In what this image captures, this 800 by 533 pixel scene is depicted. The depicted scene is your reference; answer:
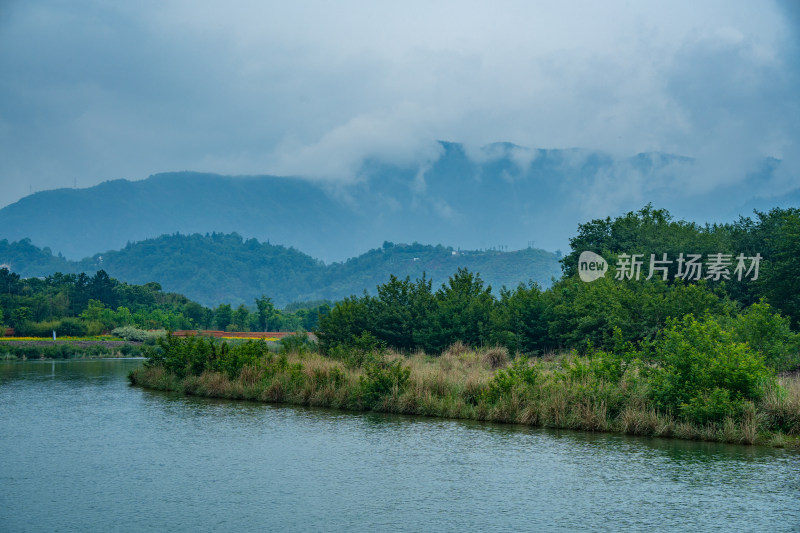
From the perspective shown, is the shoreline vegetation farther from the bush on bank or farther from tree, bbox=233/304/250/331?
tree, bbox=233/304/250/331

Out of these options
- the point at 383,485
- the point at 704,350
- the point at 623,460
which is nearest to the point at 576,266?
the point at 704,350

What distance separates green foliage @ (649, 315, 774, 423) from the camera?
19625 mm

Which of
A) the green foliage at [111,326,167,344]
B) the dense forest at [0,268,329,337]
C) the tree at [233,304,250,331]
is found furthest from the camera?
the tree at [233,304,250,331]

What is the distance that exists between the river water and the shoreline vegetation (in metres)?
0.79

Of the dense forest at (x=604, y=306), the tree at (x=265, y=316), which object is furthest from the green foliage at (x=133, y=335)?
the dense forest at (x=604, y=306)

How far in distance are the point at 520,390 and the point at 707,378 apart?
554 cm

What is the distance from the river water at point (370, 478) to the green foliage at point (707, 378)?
1.16 meters

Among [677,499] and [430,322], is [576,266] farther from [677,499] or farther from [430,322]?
[677,499]

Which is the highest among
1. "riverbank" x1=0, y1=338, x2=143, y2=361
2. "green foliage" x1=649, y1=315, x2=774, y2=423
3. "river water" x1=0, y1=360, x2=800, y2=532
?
"green foliage" x1=649, y1=315, x2=774, y2=423

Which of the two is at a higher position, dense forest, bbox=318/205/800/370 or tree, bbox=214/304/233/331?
dense forest, bbox=318/205/800/370

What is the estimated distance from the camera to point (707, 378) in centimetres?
2000

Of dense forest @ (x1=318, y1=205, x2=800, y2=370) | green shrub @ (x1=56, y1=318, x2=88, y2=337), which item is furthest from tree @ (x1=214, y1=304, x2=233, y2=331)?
dense forest @ (x1=318, y1=205, x2=800, y2=370)

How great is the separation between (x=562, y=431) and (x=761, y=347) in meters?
A: 9.53

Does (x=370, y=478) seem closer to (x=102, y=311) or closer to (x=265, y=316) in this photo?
(x=102, y=311)
